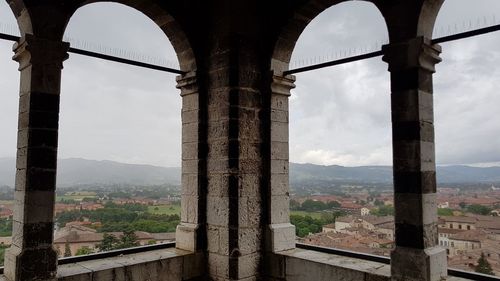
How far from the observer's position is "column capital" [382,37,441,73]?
342cm

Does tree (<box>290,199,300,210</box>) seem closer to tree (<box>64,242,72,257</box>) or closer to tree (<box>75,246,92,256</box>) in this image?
tree (<box>75,246,92,256</box>)

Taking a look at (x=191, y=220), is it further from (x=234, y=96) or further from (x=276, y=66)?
(x=276, y=66)

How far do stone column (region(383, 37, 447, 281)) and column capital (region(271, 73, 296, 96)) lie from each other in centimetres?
150

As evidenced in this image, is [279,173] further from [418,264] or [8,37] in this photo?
[8,37]

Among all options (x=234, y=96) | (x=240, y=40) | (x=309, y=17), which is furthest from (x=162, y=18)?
(x=309, y=17)

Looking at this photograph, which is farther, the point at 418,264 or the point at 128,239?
the point at 128,239

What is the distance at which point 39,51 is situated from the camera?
3.54 metres

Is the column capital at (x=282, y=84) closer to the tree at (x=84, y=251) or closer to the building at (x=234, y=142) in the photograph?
the building at (x=234, y=142)

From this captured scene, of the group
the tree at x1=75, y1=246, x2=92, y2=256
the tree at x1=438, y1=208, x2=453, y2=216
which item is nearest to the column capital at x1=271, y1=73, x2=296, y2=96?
the tree at x1=438, y1=208, x2=453, y2=216

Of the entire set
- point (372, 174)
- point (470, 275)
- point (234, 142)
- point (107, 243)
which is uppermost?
point (234, 142)

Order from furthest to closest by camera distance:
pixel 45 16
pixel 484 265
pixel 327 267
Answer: pixel 327 267, pixel 45 16, pixel 484 265

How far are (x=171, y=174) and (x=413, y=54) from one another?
3.36 meters

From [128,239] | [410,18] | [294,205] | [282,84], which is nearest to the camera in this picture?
[410,18]

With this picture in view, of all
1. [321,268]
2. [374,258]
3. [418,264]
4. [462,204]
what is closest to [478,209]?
[462,204]
